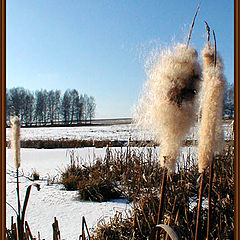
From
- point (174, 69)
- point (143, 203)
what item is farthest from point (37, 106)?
point (174, 69)

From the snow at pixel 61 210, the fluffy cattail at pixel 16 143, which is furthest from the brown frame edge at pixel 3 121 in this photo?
the snow at pixel 61 210

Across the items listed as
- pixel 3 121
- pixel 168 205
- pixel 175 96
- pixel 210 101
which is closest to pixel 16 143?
pixel 3 121

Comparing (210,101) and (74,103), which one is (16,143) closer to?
(210,101)

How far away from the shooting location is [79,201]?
3359 mm

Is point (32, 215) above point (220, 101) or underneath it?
underneath

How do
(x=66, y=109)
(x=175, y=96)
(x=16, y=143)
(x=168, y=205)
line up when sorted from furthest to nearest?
(x=66, y=109) → (x=168, y=205) → (x=16, y=143) → (x=175, y=96)

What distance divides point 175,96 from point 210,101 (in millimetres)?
152

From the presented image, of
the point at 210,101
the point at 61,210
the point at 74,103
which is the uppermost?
the point at 74,103

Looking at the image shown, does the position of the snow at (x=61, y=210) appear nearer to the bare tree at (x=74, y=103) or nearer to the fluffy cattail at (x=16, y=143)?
the fluffy cattail at (x=16, y=143)

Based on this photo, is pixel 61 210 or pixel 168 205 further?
pixel 61 210

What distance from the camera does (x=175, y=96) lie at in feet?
2.42

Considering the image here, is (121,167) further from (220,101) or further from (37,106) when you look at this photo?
(37,106)

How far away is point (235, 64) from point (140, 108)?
1.30 ft

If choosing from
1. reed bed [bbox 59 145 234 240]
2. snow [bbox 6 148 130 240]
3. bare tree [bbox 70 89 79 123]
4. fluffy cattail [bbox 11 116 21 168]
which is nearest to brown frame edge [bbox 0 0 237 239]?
fluffy cattail [bbox 11 116 21 168]
